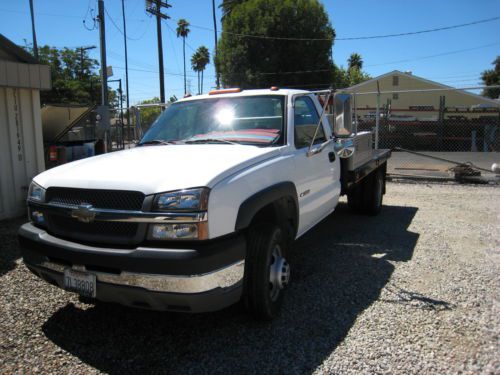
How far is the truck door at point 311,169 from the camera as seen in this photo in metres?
4.14

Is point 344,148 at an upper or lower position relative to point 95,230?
upper

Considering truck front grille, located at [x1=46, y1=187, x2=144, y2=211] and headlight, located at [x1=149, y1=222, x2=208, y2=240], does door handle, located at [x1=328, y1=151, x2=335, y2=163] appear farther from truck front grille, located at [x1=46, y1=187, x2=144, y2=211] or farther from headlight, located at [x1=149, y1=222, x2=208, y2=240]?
truck front grille, located at [x1=46, y1=187, x2=144, y2=211]

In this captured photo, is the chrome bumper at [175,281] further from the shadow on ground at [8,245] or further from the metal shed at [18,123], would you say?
the metal shed at [18,123]

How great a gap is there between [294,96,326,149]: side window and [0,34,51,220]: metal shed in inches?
196

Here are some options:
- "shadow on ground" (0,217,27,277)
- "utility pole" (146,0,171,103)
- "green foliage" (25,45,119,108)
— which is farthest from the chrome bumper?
"green foliage" (25,45,119,108)

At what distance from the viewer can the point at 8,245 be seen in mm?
5801

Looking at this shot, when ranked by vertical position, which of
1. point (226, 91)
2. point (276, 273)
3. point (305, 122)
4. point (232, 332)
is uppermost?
point (226, 91)

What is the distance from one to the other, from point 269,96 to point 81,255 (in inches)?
94.3

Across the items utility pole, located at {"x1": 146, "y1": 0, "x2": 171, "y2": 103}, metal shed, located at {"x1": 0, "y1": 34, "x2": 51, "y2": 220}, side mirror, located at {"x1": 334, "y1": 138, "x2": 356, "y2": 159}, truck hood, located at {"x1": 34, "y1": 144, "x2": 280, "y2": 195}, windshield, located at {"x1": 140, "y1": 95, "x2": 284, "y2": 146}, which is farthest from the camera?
utility pole, located at {"x1": 146, "y1": 0, "x2": 171, "y2": 103}

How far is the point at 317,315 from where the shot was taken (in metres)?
3.71

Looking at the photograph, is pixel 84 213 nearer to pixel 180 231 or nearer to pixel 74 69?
pixel 180 231

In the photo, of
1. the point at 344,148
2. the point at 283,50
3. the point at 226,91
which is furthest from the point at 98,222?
the point at 283,50

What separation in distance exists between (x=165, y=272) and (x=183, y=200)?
1.49 ft

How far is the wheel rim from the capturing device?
355 cm
